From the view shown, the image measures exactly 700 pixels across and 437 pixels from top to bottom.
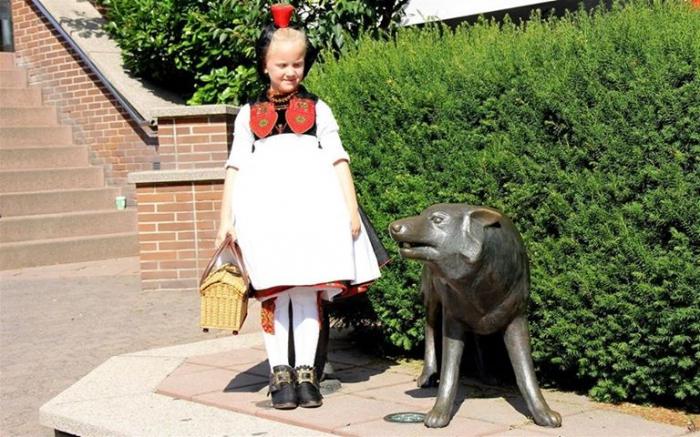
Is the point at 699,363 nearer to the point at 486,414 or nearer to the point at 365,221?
the point at 486,414

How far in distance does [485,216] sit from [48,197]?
893cm

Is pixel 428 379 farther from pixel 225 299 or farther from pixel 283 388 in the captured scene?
pixel 225 299

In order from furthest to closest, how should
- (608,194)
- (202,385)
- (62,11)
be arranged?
1. (62,11)
2. (202,385)
3. (608,194)

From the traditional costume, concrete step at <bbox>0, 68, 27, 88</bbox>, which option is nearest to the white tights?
the traditional costume

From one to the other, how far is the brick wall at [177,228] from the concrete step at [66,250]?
8.27 feet

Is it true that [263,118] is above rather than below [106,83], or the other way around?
below

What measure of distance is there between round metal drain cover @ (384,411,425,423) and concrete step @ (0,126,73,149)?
30.8 feet

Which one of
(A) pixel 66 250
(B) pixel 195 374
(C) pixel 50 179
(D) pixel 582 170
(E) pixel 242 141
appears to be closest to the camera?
(D) pixel 582 170

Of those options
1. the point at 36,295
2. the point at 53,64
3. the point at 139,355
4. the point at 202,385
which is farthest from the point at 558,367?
the point at 53,64

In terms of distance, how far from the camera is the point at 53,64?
14148 millimetres

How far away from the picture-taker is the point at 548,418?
468cm

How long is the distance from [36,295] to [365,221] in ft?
17.8

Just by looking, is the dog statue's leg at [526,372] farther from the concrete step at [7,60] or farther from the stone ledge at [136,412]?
the concrete step at [7,60]

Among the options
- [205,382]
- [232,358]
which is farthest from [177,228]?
[205,382]
